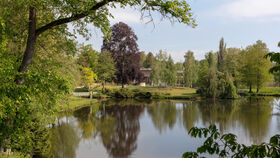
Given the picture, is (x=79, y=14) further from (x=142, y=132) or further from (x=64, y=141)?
(x=142, y=132)

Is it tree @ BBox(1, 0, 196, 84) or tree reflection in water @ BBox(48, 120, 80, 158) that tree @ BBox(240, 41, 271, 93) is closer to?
tree reflection in water @ BBox(48, 120, 80, 158)

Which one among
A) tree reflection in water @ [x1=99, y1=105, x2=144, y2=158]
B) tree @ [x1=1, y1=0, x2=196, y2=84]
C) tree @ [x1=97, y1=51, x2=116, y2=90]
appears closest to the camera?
tree @ [x1=1, y1=0, x2=196, y2=84]

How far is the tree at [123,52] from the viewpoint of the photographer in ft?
146

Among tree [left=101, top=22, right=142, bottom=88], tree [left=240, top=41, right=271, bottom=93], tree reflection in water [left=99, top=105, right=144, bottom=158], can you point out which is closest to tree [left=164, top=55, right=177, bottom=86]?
tree [left=101, top=22, right=142, bottom=88]

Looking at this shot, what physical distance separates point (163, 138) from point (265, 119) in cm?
1061

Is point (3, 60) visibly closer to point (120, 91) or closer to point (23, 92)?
point (23, 92)

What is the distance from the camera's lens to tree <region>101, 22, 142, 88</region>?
44.5 metres

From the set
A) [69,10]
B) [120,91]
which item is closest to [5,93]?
[69,10]

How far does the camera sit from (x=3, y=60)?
547cm

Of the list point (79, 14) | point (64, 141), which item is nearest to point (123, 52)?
point (64, 141)

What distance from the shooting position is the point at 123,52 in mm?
45188

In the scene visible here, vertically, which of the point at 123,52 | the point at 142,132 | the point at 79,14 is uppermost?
the point at 123,52

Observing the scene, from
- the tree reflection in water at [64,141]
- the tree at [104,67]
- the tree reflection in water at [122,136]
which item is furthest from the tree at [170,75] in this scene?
the tree reflection in water at [64,141]

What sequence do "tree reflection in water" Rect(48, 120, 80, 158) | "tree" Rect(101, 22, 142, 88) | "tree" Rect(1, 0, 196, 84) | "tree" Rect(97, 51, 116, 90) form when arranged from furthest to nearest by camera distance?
"tree" Rect(101, 22, 142, 88)
"tree" Rect(97, 51, 116, 90)
"tree reflection in water" Rect(48, 120, 80, 158)
"tree" Rect(1, 0, 196, 84)
